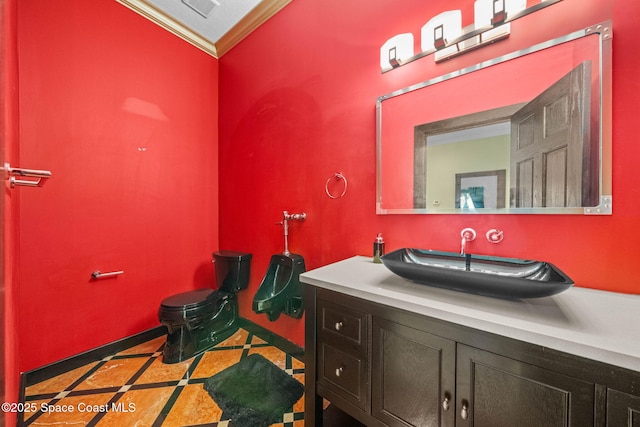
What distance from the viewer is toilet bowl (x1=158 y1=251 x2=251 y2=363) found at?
1.64 metres

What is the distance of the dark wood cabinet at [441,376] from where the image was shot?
0.54m

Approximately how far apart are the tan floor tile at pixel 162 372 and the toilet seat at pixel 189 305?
1.21 ft

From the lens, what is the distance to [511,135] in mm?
1000

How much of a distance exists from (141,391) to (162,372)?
172 mm

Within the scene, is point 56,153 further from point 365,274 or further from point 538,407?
point 538,407

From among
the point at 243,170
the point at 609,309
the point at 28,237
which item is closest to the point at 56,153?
the point at 28,237

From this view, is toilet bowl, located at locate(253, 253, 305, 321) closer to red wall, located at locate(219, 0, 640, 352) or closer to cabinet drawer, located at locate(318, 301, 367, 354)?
red wall, located at locate(219, 0, 640, 352)

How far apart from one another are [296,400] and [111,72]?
2.71 m

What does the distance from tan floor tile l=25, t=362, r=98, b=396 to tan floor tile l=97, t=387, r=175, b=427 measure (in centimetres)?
47

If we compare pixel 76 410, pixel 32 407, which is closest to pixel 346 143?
pixel 76 410

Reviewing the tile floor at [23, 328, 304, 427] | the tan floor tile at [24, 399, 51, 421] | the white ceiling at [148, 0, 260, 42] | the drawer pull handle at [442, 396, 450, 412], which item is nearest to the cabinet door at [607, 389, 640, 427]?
the drawer pull handle at [442, 396, 450, 412]

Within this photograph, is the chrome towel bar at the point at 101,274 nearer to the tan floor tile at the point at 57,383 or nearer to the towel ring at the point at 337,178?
the tan floor tile at the point at 57,383

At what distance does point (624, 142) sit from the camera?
818 millimetres

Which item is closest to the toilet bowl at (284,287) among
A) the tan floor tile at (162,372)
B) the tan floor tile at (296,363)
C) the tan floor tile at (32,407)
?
the tan floor tile at (296,363)
